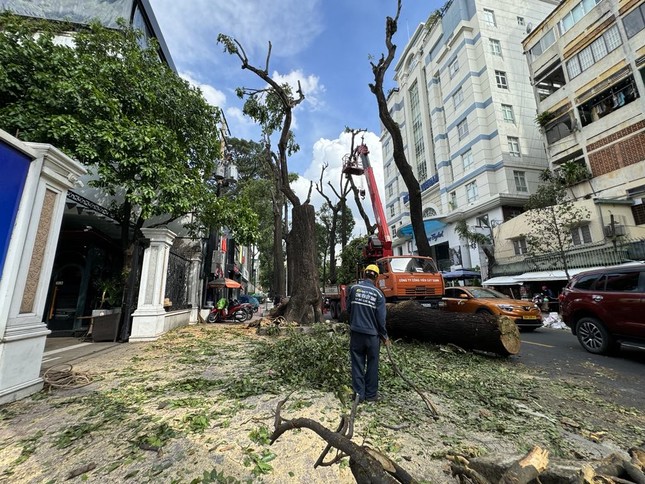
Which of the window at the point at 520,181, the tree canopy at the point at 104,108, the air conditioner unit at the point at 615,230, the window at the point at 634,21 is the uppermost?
the window at the point at 634,21

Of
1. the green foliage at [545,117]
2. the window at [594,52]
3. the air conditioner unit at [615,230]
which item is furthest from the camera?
the green foliage at [545,117]

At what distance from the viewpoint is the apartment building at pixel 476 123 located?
2439 cm

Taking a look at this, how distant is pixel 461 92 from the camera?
28062 mm

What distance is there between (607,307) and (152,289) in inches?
448

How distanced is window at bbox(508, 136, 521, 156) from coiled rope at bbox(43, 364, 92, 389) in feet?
95.3

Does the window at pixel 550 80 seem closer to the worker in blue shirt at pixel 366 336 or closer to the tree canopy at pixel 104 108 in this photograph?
the tree canopy at pixel 104 108

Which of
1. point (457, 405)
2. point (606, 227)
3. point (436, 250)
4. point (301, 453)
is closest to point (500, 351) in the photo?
point (457, 405)

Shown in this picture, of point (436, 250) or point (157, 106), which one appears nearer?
point (157, 106)

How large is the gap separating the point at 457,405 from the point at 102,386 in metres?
5.04

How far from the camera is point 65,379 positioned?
4512mm

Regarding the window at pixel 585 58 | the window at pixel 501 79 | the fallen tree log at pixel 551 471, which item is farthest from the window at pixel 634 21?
the fallen tree log at pixel 551 471

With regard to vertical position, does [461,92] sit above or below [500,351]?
above

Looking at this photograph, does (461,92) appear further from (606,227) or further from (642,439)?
(642,439)

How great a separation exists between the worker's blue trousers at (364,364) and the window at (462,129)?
28.6 meters
